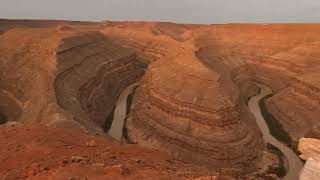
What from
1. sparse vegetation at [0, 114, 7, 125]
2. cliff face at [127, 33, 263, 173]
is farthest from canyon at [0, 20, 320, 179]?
sparse vegetation at [0, 114, 7, 125]

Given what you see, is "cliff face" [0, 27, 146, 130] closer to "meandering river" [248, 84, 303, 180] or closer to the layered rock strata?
the layered rock strata

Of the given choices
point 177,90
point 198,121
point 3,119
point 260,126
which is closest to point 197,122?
point 198,121

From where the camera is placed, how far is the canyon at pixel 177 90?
172 feet

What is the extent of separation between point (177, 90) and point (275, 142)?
13156 mm

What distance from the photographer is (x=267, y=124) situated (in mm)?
63562

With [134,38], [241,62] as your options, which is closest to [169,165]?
[241,62]

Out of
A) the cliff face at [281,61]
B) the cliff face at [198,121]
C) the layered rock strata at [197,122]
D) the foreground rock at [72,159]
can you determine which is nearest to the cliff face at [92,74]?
the cliff face at [198,121]

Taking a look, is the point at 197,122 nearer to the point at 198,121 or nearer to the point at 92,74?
the point at 198,121

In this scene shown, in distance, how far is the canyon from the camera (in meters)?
52.5

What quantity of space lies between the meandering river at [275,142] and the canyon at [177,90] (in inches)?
32.3

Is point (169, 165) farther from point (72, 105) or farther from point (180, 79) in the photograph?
point (180, 79)

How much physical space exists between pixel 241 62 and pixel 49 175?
69.1 meters

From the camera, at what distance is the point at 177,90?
60281 millimetres

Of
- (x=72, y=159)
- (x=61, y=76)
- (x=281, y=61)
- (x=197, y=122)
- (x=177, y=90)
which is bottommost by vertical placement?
(x=197, y=122)
